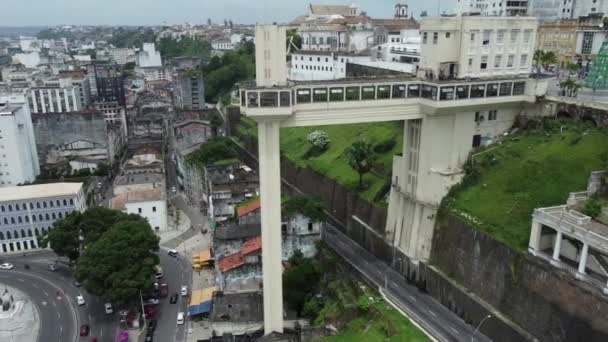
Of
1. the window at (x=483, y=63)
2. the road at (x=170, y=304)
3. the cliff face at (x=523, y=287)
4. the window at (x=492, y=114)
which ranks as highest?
the window at (x=483, y=63)


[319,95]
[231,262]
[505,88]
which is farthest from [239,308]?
[505,88]

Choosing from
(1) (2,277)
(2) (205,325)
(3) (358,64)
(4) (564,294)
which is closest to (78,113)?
(1) (2,277)

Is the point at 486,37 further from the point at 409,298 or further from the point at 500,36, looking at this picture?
the point at 409,298

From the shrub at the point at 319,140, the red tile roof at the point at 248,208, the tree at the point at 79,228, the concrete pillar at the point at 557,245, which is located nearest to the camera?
the concrete pillar at the point at 557,245

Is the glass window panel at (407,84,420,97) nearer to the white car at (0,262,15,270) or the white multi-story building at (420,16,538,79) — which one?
the white multi-story building at (420,16,538,79)

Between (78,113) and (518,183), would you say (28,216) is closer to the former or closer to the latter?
(78,113)

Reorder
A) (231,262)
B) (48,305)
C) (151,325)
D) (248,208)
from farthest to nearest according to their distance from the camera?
1. (248,208)
2. (48,305)
3. (231,262)
4. (151,325)

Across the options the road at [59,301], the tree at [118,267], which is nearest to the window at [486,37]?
the tree at [118,267]

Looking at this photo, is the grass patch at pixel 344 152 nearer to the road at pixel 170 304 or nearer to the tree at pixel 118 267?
the road at pixel 170 304
